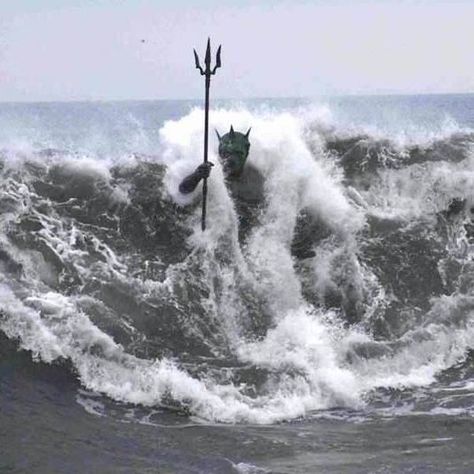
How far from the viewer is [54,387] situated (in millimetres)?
7895

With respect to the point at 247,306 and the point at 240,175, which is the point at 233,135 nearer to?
the point at 240,175

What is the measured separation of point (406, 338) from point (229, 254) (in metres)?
2.58

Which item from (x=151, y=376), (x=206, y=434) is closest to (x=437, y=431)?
(x=206, y=434)

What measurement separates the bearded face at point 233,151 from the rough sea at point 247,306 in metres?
0.26

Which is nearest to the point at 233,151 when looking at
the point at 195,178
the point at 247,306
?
the point at 195,178

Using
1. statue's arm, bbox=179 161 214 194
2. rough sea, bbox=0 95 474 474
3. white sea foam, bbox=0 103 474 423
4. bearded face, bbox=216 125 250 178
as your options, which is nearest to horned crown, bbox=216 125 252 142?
bearded face, bbox=216 125 250 178

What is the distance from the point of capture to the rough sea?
7.01m

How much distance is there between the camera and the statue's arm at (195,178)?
1056 cm

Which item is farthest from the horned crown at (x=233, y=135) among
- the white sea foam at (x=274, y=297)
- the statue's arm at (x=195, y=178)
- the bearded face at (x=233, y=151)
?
the statue's arm at (x=195, y=178)

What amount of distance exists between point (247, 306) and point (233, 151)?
2736 mm

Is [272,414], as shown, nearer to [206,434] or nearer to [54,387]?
[206,434]

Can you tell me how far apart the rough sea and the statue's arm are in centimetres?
13

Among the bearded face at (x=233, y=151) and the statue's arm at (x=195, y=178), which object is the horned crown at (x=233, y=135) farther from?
the statue's arm at (x=195, y=178)

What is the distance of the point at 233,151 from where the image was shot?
11523 millimetres
